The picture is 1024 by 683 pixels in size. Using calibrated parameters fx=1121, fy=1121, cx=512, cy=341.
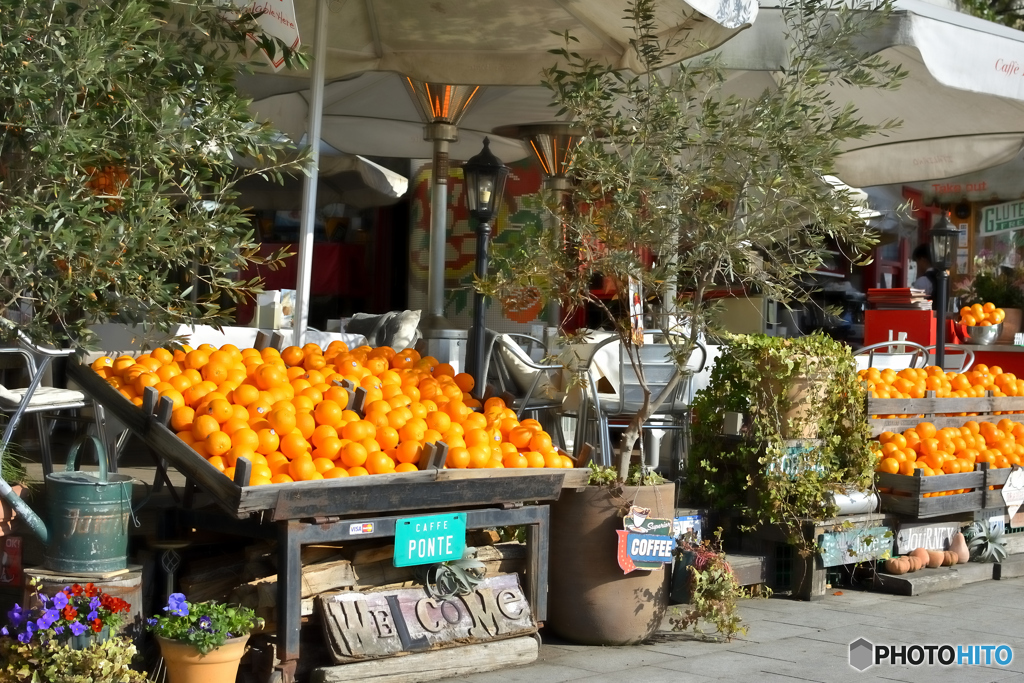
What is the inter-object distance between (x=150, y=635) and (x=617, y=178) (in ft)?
8.86

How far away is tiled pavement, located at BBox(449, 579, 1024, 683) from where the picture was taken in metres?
4.78

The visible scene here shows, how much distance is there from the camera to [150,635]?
441 cm

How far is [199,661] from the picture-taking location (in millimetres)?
3975

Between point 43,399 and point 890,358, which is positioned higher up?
point 890,358

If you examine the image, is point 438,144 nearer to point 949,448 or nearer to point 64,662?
point 949,448

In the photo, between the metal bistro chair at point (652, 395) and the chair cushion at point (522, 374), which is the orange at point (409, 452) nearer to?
the metal bistro chair at point (652, 395)

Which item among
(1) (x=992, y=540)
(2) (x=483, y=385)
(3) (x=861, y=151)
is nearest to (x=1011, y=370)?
(3) (x=861, y=151)

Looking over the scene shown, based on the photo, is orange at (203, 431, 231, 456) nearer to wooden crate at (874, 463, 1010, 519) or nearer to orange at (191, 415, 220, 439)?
orange at (191, 415, 220, 439)

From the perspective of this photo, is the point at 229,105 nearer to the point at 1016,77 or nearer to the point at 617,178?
→ the point at 617,178

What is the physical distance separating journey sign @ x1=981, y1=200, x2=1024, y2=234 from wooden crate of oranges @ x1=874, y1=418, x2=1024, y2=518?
6165 mm

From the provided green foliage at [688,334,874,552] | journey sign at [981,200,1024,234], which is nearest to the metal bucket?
green foliage at [688,334,874,552]

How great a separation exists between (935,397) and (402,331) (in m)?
3.72

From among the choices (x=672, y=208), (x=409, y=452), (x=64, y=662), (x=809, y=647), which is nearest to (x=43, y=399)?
(x=64, y=662)

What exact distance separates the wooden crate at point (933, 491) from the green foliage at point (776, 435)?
0.30 m
